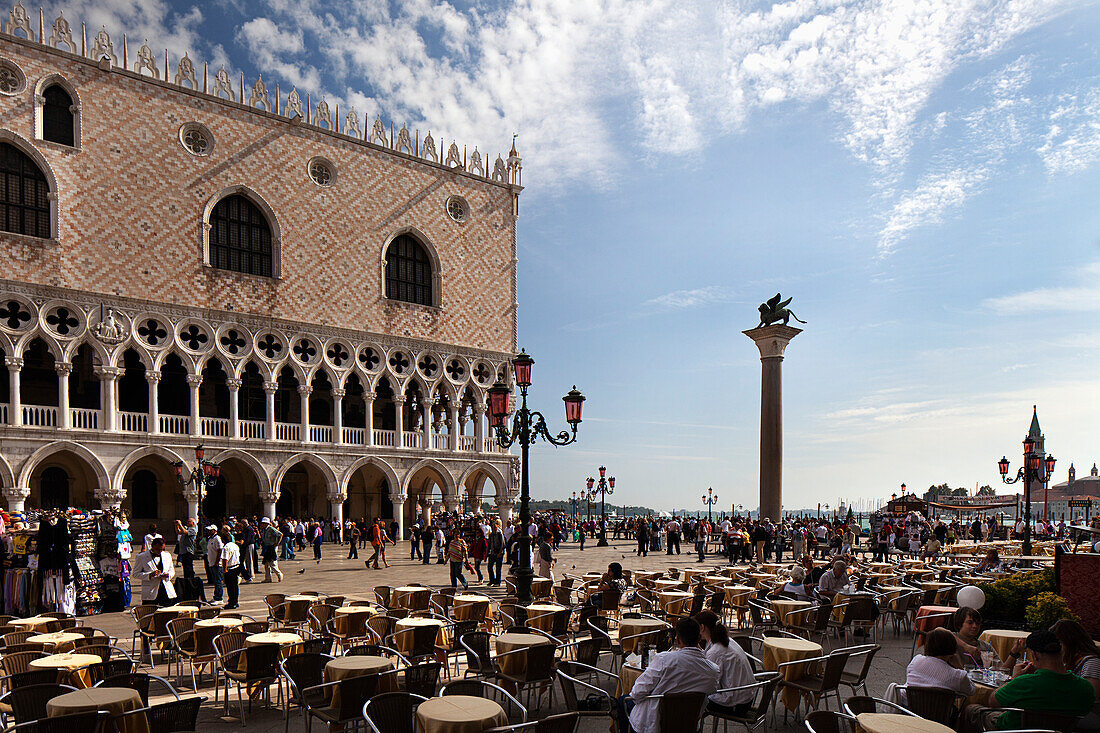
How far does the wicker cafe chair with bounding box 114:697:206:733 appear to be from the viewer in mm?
4723

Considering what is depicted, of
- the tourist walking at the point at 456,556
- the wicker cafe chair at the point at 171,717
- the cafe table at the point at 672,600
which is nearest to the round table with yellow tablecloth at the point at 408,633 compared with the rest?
the wicker cafe chair at the point at 171,717

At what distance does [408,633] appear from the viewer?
23.6 ft

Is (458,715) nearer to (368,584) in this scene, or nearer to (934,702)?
(934,702)

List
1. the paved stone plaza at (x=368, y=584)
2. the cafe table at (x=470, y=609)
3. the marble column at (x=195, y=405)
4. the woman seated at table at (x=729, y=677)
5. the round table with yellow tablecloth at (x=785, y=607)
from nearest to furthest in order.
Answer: the woman seated at table at (x=729, y=677) < the paved stone plaza at (x=368, y=584) < the round table with yellow tablecloth at (x=785, y=607) < the cafe table at (x=470, y=609) < the marble column at (x=195, y=405)

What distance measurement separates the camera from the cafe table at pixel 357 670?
214 inches

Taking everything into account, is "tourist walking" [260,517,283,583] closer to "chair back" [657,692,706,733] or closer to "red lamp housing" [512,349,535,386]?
"red lamp housing" [512,349,535,386]

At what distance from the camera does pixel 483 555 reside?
17.3 meters

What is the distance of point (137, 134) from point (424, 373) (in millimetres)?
13390

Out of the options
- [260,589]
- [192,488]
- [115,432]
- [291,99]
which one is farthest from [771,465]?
[291,99]

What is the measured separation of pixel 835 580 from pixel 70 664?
8.62 metres

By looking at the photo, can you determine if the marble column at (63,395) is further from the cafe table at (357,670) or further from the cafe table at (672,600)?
the cafe table at (357,670)

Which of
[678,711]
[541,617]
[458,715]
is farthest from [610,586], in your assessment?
[458,715]

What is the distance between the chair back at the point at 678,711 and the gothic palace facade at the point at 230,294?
2155cm

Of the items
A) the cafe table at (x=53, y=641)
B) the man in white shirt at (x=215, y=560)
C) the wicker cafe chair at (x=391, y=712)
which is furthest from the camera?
the man in white shirt at (x=215, y=560)
